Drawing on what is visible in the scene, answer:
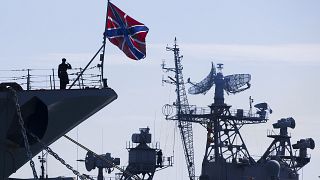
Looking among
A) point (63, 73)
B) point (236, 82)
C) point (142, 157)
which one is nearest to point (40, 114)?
point (63, 73)

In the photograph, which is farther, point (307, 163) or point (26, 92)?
point (307, 163)

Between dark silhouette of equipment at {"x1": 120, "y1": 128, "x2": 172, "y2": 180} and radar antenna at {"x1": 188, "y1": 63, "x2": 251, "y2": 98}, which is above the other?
radar antenna at {"x1": 188, "y1": 63, "x2": 251, "y2": 98}

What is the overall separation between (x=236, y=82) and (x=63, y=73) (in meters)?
39.8

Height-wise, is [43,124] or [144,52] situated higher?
→ [144,52]

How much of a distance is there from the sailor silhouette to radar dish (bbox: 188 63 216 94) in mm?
40697

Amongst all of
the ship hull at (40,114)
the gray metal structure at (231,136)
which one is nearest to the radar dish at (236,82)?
the gray metal structure at (231,136)

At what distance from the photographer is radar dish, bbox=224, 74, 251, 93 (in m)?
72.6

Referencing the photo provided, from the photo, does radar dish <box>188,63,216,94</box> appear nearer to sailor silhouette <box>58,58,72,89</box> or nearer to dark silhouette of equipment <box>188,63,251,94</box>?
dark silhouette of equipment <box>188,63,251,94</box>

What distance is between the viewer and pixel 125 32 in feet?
114

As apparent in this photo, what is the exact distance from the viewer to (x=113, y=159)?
65688mm

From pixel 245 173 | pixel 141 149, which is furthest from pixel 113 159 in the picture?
pixel 245 173

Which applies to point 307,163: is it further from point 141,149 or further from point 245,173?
point 141,149

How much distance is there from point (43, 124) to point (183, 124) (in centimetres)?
5049

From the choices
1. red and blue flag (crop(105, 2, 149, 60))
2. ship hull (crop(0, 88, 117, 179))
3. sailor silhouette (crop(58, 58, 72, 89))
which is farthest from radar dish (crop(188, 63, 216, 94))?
sailor silhouette (crop(58, 58, 72, 89))
